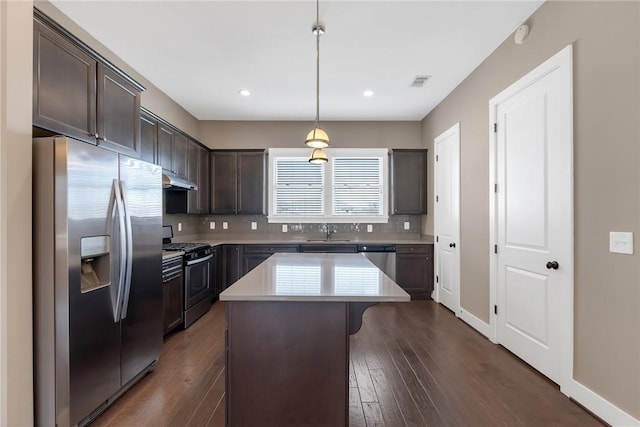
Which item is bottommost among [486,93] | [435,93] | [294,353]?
[294,353]

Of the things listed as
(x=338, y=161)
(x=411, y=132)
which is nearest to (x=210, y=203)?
(x=338, y=161)

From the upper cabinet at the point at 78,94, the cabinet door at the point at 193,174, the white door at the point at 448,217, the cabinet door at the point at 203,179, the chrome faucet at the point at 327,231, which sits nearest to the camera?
the upper cabinet at the point at 78,94

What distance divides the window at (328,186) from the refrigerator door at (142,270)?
2988mm

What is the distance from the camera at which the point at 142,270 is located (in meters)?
2.41

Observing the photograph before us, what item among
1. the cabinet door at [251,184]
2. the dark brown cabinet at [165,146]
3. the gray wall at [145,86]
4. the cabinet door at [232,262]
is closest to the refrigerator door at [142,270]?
the dark brown cabinet at [165,146]

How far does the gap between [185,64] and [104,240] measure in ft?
7.69

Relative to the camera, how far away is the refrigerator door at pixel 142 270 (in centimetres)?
222

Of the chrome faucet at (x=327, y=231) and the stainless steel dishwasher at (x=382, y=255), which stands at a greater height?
the chrome faucet at (x=327, y=231)

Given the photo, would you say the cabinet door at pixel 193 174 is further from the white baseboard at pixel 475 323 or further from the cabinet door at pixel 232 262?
the white baseboard at pixel 475 323

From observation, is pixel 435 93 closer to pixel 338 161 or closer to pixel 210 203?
pixel 338 161

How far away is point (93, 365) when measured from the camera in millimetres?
1911

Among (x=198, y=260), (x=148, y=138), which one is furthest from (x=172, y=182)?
(x=198, y=260)

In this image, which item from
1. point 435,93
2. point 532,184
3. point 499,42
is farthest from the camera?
point 435,93

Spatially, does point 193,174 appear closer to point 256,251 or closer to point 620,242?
point 256,251
